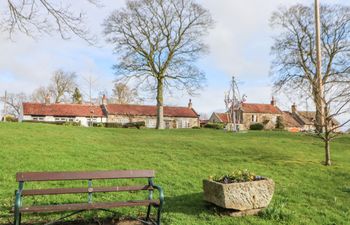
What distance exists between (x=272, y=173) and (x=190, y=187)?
121 inches

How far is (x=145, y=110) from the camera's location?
205ft

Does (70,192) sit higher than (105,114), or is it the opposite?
(105,114)

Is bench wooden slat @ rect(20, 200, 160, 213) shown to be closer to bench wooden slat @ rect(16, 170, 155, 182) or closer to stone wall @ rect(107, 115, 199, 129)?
bench wooden slat @ rect(16, 170, 155, 182)

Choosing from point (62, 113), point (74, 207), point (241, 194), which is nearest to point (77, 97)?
point (62, 113)

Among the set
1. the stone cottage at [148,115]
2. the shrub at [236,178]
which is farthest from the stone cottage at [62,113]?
the shrub at [236,178]

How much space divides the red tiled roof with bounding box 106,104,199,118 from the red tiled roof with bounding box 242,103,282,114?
9006 millimetres

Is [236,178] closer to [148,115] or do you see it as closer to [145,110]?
[148,115]

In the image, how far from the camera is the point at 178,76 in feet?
117

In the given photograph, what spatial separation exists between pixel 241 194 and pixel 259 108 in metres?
61.3

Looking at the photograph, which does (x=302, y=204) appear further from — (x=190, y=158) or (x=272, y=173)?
(x=190, y=158)

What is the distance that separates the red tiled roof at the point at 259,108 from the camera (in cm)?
6549

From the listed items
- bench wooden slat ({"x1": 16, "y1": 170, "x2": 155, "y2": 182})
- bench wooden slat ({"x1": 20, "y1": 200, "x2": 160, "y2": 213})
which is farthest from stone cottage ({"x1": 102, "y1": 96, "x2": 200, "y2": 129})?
bench wooden slat ({"x1": 20, "y1": 200, "x2": 160, "y2": 213})

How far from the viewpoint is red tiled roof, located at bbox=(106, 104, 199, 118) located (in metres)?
60.7

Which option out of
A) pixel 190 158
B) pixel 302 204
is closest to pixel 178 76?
pixel 190 158
